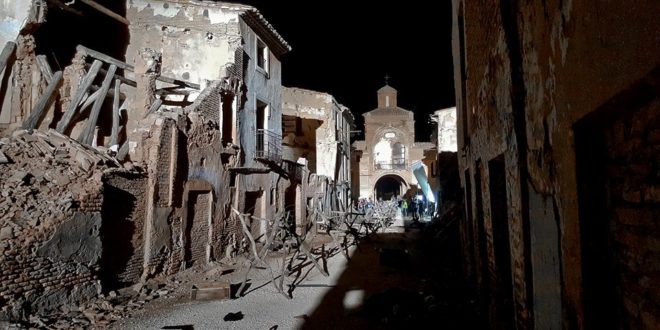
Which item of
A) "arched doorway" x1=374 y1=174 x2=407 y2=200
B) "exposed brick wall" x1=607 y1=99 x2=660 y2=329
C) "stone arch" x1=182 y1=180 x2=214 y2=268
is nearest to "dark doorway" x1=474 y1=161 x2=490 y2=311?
"exposed brick wall" x1=607 y1=99 x2=660 y2=329

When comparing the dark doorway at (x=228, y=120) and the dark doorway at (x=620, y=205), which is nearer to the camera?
the dark doorway at (x=620, y=205)

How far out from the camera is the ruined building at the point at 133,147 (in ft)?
26.0

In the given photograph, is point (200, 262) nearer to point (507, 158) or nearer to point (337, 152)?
point (507, 158)

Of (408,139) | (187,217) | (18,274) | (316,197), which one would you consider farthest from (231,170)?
(408,139)

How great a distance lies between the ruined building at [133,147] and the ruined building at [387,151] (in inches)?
1009

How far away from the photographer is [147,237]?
34.1ft

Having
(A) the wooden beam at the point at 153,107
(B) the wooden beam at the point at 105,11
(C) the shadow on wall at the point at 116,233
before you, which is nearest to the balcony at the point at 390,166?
(B) the wooden beam at the point at 105,11

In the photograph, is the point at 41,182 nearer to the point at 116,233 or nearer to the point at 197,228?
the point at 116,233

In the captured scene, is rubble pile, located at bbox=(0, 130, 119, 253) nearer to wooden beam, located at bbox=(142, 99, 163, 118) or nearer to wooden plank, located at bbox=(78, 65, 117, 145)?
wooden plank, located at bbox=(78, 65, 117, 145)

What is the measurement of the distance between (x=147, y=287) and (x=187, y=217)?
112 inches

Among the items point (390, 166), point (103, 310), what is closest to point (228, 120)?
point (103, 310)

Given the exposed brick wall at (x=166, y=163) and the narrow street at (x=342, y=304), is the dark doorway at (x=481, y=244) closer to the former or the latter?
the narrow street at (x=342, y=304)

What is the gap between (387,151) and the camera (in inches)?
1864

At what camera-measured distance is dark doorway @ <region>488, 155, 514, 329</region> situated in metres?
4.95
